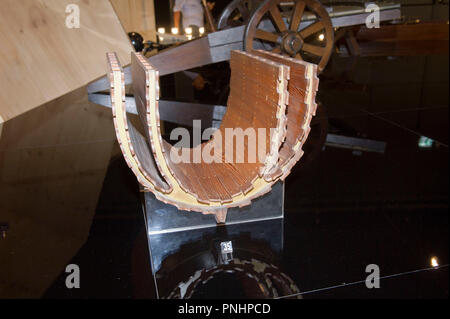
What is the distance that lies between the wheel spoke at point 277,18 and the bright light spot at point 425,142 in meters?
1.12

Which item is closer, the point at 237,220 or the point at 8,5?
the point at 237,220

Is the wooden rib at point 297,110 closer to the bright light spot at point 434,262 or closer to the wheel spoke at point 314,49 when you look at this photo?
the bright light spot at point 434,262

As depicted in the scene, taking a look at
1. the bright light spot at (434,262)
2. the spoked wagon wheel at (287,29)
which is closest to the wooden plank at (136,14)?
the spoked wagon wheel at (287,29)

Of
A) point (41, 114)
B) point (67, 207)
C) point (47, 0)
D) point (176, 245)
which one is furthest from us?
point (47, 0)

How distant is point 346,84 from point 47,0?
226 centimetres

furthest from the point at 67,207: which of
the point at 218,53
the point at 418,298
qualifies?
the point at 218,53

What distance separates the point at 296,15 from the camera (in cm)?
266

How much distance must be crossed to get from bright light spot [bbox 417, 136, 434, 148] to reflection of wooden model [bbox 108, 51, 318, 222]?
0.96 metres

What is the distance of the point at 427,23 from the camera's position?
20.5 ft

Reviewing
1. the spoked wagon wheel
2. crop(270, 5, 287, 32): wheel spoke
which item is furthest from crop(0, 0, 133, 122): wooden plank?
crop(270, 5, 287, 32): wheel spoke

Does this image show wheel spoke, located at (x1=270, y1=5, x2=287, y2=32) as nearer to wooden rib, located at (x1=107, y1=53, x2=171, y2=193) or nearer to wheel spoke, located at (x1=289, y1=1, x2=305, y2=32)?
wheel spoke, located at (x1=289, y1=1, x2=305, y2=32)

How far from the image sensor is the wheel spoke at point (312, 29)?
2.75 metres

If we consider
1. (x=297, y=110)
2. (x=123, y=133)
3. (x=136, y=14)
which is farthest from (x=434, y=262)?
(x=136, y=14)

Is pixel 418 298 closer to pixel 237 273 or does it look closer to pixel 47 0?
pixel 237 273
